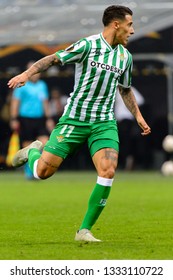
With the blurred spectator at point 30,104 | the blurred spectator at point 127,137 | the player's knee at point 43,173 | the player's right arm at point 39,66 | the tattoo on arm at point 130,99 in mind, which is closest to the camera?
the player's right arm at point 39,66

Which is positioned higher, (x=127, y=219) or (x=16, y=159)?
(x=16, y=159)

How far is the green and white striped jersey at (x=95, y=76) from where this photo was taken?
37.7ft

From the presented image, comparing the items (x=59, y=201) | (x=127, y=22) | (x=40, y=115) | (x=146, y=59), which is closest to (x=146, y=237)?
(x=127, y=22)

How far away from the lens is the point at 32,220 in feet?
46.6

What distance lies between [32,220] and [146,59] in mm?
13702

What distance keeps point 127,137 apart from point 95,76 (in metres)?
16.4

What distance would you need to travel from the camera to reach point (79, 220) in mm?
14141

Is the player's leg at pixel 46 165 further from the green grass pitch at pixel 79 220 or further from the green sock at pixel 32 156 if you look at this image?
the green grass pitch at pixel 79 220

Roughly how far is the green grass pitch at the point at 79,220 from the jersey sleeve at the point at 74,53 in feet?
6.29

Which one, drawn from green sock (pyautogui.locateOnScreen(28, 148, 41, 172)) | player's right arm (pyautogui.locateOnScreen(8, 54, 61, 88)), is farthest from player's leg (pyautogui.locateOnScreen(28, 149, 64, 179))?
player's right arm (pyautogui.locateOnScreen(8, 54, 61, 88))

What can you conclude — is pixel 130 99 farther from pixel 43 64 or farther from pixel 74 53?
pixel 43 64

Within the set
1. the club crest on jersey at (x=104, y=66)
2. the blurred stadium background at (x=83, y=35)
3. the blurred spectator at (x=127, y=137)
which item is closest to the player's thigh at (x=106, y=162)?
the club crest on jersey at (x=104, y=66)

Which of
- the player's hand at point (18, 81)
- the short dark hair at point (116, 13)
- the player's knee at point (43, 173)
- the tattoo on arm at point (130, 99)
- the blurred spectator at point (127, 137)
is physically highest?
the short dark hair at point (116, 13)
